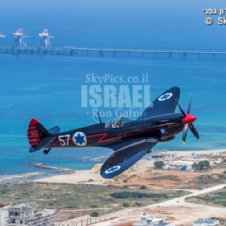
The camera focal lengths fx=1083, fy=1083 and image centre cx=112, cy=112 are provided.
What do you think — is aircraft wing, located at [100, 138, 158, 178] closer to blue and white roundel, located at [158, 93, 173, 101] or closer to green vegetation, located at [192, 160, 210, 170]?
blue and white roundel, located at [158, 93, 173, 101]

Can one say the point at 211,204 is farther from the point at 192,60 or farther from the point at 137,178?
the point at 192,60

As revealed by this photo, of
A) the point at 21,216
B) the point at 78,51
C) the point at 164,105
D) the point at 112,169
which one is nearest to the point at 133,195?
the point at 21,216

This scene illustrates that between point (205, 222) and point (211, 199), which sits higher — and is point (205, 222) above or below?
below

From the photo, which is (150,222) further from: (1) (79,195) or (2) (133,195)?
(1) (79,195)

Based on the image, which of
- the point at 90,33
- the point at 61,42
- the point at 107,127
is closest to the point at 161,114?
the point at 107,127

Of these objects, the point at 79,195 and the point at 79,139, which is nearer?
the point at 79,139

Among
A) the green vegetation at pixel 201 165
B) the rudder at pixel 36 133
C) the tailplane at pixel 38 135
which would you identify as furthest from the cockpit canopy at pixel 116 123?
the green vegetation at pixel 201 165

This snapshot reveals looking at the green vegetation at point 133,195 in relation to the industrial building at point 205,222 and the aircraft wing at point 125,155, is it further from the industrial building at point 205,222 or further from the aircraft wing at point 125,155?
the aircraft wing at point 125,155
